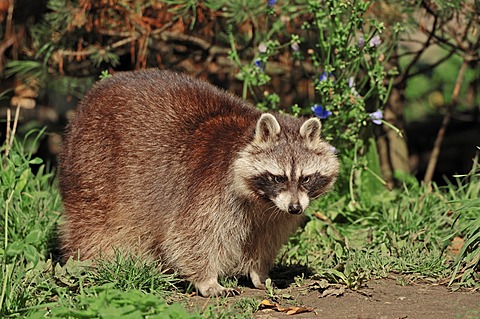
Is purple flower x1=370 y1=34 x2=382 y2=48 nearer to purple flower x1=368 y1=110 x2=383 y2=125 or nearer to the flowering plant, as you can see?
the flowering plant

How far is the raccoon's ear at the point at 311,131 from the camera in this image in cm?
527

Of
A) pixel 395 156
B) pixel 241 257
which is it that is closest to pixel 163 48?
pixel 395 156

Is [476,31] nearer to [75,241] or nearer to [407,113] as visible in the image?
[407,113]

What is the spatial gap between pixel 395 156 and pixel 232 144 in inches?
147

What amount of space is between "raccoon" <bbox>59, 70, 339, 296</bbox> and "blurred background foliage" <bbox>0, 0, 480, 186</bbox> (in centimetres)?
119

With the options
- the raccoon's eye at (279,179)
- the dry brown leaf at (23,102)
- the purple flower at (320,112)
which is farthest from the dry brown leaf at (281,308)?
the dry brown leaf at (23,102)

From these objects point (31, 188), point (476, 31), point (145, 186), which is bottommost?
point (31, 188)

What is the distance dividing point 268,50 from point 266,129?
1804mm

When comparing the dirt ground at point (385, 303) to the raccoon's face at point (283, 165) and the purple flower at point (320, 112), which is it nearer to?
the raccoon's face at point (283, 165)

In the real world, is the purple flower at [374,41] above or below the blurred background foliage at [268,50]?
above

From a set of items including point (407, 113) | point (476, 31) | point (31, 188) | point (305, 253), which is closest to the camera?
point (305, 253)

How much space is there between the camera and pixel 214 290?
5.39 meters

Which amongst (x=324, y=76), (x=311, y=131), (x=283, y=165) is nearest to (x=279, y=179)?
(x=283, y=165)

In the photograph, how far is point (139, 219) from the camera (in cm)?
569
